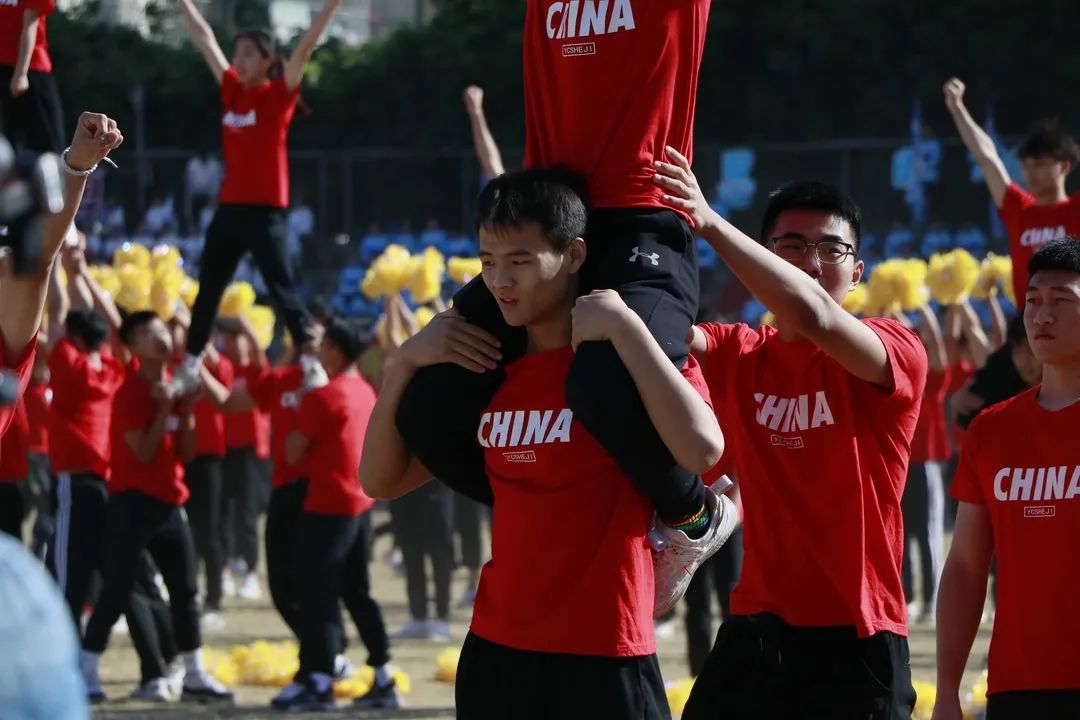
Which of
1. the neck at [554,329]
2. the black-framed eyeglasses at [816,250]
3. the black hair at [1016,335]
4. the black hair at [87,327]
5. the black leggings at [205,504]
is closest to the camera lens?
the neck at [554,329]

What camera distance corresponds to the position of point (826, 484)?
4.58 meters

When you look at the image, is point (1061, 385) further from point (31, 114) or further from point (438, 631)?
point (438, 631)

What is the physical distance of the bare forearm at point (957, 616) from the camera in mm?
4523

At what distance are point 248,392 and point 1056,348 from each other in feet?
23.5

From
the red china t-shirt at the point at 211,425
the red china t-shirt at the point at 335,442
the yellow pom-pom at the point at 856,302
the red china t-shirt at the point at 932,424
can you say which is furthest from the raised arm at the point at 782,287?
the red china t-shirt at the point at 211,425

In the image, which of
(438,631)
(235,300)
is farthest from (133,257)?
(438,631)

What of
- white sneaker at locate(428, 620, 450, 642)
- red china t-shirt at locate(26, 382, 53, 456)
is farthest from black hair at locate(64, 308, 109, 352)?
white sneaker at locate(428, 620, 450, 642)

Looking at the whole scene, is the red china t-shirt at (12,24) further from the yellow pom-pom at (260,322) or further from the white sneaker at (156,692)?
the yellow pom-pom at (260,322)

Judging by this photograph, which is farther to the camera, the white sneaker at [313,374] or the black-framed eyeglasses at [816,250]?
the white sneaker at [313,374]

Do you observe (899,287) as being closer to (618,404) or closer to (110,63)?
(618,404)

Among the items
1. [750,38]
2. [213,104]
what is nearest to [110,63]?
[213,104]

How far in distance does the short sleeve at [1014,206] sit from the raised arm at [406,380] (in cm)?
504

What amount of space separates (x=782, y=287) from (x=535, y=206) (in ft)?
2.06

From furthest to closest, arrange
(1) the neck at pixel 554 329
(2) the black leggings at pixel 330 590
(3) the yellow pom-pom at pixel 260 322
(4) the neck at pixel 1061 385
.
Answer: (3) the yellow pom-pom at pixel 260 322, (2) the black leggings at pixel 330 590, (4) the neck at pixel 1061 385, (1) the neck at pixel 554 329
